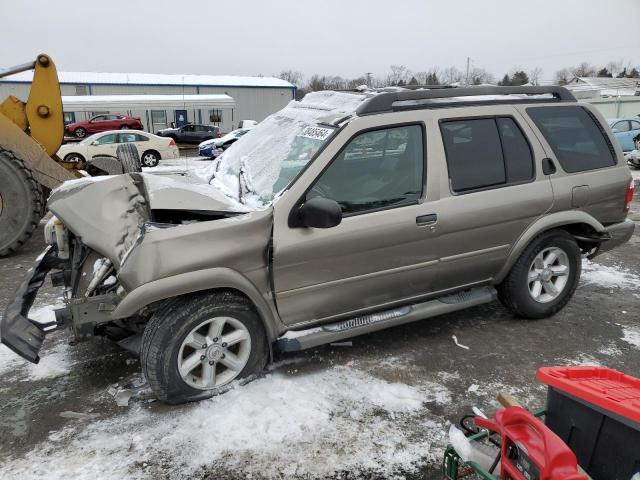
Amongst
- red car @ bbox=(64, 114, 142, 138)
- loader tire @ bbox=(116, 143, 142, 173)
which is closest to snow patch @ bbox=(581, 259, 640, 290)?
loader tire @ bbox=(116, 143, 142, 173)

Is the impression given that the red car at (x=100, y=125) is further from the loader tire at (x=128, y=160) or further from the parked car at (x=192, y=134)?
the loader tire at (x=128, y=160)

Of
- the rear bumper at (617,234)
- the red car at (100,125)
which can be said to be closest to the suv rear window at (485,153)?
the rear bumper at (617,234)

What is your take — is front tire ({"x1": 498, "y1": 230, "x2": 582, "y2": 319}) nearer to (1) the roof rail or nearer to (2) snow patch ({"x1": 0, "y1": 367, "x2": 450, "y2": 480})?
(1) the roof rail

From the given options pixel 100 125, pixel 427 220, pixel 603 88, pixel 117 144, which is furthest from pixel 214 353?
pixel 603 88

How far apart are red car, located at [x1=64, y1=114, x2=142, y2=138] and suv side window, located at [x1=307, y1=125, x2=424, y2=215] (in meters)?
26.7

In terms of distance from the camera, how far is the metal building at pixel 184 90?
36094 mm

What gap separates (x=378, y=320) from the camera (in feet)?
11.8

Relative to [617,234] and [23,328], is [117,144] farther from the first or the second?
[617,234]

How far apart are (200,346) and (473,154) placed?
2426 mm

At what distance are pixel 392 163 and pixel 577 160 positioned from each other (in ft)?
5.98

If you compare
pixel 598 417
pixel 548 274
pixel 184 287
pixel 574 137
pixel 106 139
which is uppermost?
pixel 574 137

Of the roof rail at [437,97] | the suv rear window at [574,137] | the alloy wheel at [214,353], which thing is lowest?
the alloy wheel at [214,353]

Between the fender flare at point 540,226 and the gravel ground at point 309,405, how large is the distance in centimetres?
61

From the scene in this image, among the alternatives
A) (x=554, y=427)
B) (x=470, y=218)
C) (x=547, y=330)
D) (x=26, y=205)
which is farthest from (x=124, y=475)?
(x=26, y=205)
